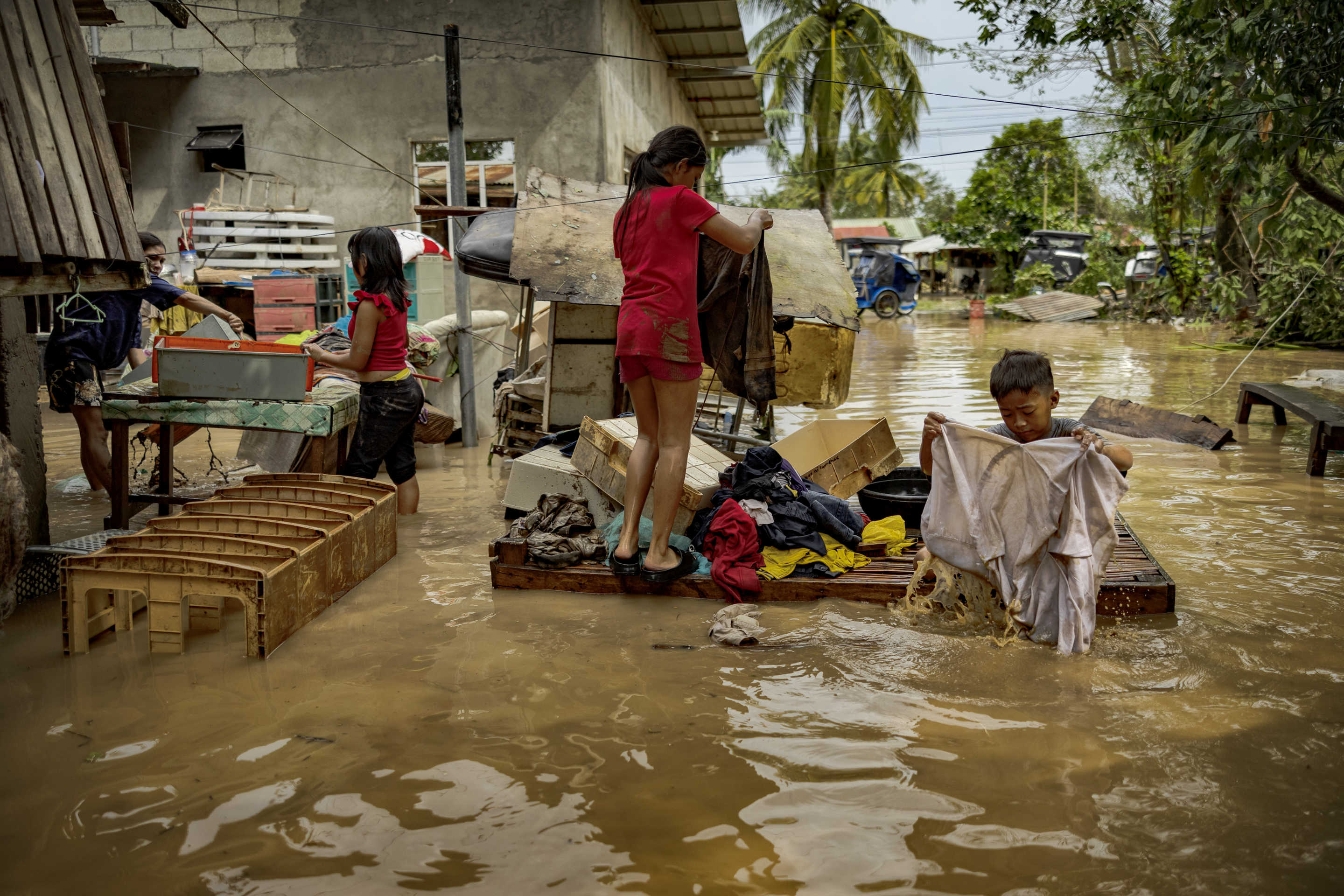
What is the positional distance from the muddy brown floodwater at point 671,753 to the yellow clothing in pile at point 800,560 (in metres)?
0.22

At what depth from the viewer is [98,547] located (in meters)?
4.68

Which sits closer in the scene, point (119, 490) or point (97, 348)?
point (119, 490)

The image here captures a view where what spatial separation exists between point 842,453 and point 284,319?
811 centimetres

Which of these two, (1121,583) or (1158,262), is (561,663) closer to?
(1121,583)

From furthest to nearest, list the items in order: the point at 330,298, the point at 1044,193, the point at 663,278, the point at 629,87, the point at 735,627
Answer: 1. the point at 1044,193
2. the point at 629,87
3. the point at 330,298
4. the point at 663,278
5. the point at 735,627

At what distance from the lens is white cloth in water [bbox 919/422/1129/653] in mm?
3602

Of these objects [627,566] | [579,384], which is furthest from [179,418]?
[579,384]

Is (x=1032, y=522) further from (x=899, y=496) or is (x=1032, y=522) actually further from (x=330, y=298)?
(x=330, y=298)

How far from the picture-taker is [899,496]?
5.30 m

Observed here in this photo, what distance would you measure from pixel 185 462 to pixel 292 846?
6.35 m

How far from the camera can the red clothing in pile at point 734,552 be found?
4.34m

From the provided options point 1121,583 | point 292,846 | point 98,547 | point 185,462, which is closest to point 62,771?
point 292,846

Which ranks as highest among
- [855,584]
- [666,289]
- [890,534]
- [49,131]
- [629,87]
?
A: [629,87]

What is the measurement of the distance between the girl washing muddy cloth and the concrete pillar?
132cm
